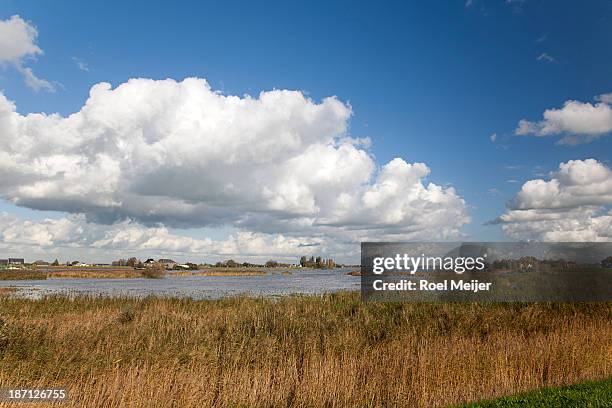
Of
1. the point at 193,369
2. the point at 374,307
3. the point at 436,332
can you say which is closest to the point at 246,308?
the point at 374,307

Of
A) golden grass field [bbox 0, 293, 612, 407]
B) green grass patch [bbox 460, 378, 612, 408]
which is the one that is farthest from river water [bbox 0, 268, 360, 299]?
green grass patch [bbox 460, 378, 612, 408]

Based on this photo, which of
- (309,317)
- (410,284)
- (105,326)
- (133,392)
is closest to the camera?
(133,392)

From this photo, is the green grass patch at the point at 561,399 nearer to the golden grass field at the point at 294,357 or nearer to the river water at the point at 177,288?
the golden grass field at the point at 294,357

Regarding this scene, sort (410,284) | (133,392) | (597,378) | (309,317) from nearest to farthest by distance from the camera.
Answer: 1. (133,392)
2. (597,378)
3. (309,317)
4. (410,284)

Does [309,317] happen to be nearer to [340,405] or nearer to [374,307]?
[374,307]

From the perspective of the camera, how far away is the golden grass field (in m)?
9.20

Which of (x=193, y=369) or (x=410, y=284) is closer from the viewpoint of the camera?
(x=193, y=369)

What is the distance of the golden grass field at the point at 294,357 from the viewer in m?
9.20

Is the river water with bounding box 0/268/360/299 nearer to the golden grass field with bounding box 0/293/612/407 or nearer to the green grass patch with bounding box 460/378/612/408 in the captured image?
the golden grass field with bounding box 0/293/612/407

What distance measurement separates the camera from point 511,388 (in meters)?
10.4

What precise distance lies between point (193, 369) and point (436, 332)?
918cm

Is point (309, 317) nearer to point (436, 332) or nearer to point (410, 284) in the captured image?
point (436, 332)

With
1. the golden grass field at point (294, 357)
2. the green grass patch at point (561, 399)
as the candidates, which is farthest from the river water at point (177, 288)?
the green grass patch at point (561, 399)

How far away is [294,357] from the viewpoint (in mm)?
11391
